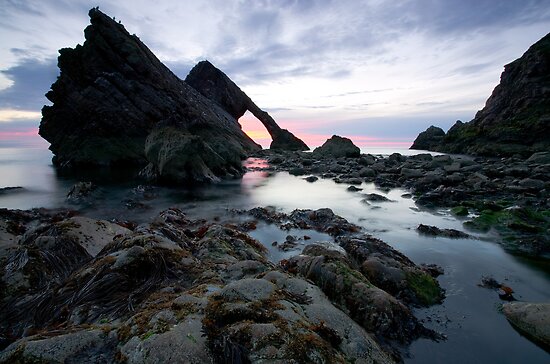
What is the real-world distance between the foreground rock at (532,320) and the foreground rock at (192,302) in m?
1.27

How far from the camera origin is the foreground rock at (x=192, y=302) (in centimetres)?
285

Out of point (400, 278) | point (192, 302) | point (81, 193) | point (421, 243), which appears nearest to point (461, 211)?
point (421, 243)

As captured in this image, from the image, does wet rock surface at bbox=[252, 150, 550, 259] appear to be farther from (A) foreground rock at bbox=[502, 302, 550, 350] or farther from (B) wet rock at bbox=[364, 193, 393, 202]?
(A) foreground rock at bbox=[502, 302, 550, 350]

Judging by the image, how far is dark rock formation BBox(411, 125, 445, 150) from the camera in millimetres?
92250

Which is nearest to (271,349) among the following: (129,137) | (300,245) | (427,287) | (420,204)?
(427,287)

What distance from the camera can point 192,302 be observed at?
11.6ft

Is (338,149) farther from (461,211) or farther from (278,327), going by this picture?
(278,327)

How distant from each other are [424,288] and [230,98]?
276ft

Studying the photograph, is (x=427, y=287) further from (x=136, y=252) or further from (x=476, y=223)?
(x=476, y=223)

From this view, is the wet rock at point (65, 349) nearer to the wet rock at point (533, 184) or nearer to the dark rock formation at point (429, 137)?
the wet rock at point (533, 184)

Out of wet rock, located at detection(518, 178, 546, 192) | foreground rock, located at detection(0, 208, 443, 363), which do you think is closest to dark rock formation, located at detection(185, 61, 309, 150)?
wet rock, located at detection(518, 178, 546, 192)

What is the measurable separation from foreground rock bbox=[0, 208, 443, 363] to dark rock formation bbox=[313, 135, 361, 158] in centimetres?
4518

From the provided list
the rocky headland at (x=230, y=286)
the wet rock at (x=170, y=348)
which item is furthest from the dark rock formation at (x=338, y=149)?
the wet rock at (x=170, y=348)

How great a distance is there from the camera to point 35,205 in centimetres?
1845
